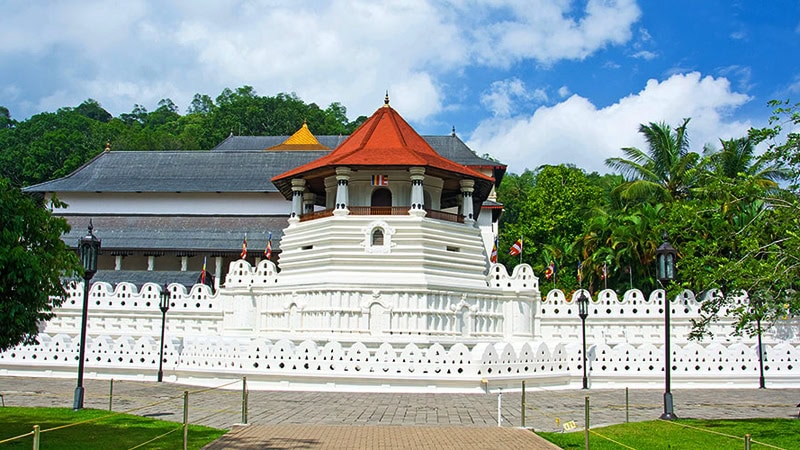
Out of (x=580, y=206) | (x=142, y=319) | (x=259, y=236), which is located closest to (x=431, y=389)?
(x=142, y=319)

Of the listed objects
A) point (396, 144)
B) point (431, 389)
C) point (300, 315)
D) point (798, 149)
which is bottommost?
point (431, 389)

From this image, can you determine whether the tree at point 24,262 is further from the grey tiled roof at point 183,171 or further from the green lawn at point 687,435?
the grey tiled roof at point 183,171

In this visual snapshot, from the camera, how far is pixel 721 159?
117ft

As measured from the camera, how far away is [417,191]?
26984mm

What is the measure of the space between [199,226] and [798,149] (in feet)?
109

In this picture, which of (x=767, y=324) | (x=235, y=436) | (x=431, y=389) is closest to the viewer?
(x=235, y=436)

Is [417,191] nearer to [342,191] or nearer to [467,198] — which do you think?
[342,191]

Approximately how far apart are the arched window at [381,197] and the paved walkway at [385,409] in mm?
11169

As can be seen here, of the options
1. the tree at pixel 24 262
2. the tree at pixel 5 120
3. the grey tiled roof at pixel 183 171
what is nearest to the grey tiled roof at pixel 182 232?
the grey tiled roof at pixel 183 171

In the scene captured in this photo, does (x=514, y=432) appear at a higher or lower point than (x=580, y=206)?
lower

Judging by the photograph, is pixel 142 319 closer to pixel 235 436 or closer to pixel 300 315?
pixel 300 315

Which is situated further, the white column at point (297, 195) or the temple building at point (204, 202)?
the temple building at point (204, 202)

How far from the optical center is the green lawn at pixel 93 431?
10.3 m

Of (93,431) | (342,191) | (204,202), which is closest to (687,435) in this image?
(93,431)
